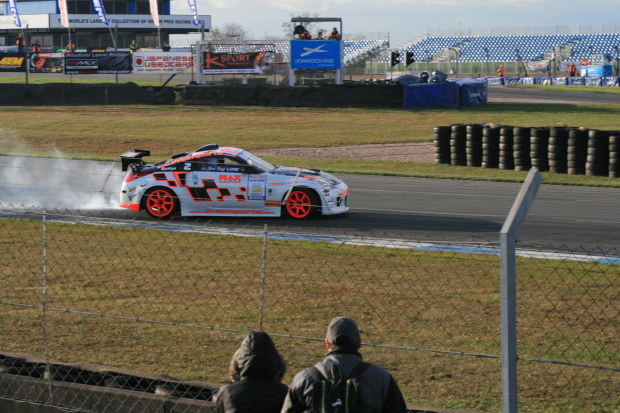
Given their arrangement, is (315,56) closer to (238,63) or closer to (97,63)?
(238,63)

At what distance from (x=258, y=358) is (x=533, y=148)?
16329 millimetres

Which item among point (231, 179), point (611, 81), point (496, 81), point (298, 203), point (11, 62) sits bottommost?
point (298, 203)

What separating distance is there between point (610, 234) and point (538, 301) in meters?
4.91

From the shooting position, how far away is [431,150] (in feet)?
79.1

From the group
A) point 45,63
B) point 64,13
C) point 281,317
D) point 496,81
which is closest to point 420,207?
point 281,317

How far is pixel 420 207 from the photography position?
14.9 metres

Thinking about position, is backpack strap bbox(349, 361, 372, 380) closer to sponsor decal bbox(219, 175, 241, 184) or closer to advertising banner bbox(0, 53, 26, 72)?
sponsor decal bbox(219, 175, 241, 184)

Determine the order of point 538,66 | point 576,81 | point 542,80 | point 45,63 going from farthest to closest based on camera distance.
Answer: point 538,66 → point 542,80 → point 576,81 → point 45,63

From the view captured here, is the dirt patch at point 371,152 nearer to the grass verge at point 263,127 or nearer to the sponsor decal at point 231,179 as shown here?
the grass verge at point 263,127

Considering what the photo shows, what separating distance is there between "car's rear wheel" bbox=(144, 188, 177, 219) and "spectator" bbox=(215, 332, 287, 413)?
10242 mm

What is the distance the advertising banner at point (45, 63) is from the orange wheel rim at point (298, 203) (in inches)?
1362

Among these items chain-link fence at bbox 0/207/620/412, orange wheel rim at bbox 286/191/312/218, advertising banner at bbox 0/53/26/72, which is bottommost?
chain-link fence at bbox 0/207/620/412

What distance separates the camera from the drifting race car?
44.1 feet

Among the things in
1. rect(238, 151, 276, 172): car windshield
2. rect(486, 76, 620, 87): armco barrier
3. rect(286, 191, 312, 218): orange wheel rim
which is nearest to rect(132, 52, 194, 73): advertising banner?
rect(486, 76, 620, 87): armco barrier
